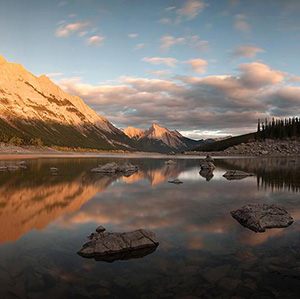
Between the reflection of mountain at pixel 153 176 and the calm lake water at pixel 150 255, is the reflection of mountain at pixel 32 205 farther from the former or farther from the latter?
the reflection of mountain at pixel 153 176

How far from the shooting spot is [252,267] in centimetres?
1089

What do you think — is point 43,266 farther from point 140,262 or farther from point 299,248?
point 299,248

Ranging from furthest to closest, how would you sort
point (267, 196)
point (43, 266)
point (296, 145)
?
point (296, 145), point (267, 196), point (43, 266)

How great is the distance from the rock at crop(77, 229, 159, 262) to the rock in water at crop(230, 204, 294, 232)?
802 centimetres

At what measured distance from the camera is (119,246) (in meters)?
12.7

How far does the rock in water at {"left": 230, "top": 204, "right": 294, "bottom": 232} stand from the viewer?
55.2 feet

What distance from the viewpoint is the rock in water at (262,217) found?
16.8m

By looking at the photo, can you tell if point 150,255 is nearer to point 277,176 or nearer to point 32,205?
point 32,205

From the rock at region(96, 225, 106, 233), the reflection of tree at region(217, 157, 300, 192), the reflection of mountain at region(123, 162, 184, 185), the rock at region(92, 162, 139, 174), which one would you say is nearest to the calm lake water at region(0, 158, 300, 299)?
the rock at region(96, 225, 106, 233)

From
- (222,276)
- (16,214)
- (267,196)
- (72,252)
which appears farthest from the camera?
(267,196)

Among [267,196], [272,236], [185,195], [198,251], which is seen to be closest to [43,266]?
[198,251]

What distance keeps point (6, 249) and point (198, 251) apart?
10.7 meters

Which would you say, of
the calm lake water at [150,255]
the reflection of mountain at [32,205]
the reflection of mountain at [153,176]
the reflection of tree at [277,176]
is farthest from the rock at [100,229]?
the reflection of tree at [277,176]

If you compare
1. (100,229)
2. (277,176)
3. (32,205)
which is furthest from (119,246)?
(277,176)
